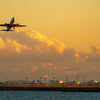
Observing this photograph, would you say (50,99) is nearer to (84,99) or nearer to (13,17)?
(84,99)

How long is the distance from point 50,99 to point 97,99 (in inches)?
846

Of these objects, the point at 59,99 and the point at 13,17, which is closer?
the point at 13,17

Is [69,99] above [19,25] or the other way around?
the other way around

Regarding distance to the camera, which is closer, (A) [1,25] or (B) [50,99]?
(A) [1,25]

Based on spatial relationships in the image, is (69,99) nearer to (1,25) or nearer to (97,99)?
(97,99)

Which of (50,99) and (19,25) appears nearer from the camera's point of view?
(19,25)

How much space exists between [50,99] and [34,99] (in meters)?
7.36

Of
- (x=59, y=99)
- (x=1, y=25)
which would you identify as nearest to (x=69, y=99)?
(x=59, y=99)

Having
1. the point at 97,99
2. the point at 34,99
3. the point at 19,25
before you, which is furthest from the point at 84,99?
the point at 19,25

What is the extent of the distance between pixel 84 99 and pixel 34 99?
75.3ft

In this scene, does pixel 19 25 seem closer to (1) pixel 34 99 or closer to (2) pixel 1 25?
(2) pixel 1 25

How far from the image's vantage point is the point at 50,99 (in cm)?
19950

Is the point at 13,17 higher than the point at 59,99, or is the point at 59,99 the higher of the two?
the point at 13,17

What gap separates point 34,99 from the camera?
200 m
